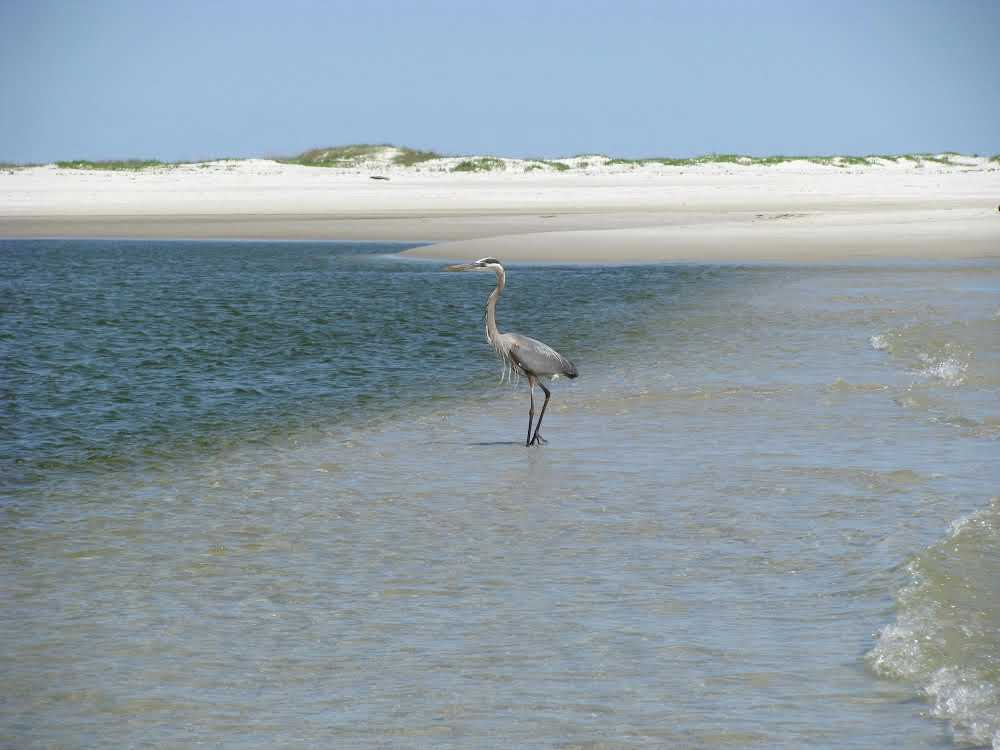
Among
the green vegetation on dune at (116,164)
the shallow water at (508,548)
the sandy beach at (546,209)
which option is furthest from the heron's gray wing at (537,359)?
the green vegetation on dune at (116,164)

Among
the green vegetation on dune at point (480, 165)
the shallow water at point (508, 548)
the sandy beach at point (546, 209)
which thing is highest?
the green vegetation on dune at point (480, 165)

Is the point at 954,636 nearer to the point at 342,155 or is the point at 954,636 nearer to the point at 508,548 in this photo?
the point at 508,548

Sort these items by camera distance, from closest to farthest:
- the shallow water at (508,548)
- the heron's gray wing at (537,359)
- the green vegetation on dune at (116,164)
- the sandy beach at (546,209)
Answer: the shallow water at (508,548) < the heron's gray wing at (537,359) < the sandy beach at (546,209) < the green vegetation on dune at (116,164)

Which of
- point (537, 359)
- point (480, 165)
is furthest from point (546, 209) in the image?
point (537, 359)

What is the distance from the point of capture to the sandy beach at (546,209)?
3238cm

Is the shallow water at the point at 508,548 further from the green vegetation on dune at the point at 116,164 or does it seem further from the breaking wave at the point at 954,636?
the green vegetation on dune at the point at 116,164

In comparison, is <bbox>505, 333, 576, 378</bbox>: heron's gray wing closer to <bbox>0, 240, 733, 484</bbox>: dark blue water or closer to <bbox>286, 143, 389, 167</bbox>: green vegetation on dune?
<bbox>0, 240, 733, 484</bbox>: dark blue water

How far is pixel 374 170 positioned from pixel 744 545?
233 ft

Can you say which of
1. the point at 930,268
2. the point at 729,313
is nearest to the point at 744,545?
the point at 729,313

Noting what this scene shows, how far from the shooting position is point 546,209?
4912cm

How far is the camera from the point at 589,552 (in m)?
7.36

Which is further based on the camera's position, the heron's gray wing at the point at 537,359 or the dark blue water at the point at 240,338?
the dark blue water at the point at 240,338

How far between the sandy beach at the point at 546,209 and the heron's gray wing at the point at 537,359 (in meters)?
19.0

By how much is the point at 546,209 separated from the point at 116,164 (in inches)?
1405
